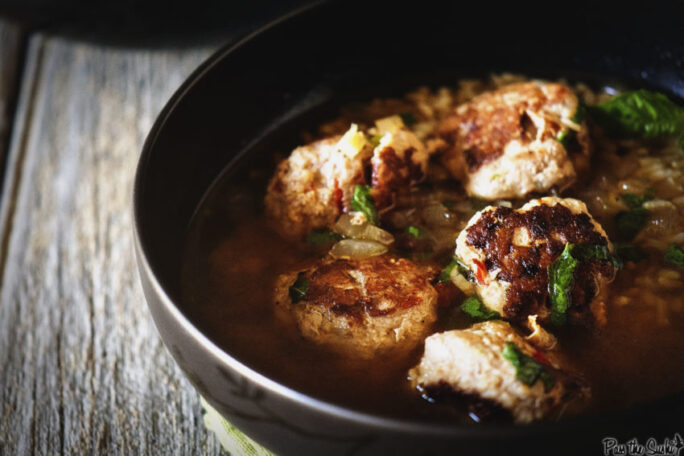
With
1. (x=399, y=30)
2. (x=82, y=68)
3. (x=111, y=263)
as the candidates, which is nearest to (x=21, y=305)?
(x=111, y=263)

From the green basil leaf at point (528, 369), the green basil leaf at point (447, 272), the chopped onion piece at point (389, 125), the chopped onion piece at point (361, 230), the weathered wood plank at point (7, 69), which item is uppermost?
the weathered wood plank at point (7, 69)

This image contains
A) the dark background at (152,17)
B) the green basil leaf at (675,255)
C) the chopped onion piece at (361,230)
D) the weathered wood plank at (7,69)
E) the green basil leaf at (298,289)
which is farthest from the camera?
the weathered wood plank at (7,69)

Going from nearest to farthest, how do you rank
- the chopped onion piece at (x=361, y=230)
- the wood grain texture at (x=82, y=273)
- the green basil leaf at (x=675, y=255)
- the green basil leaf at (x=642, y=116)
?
1. the green basil leaf at (x=675, y=255)
2. the chopped onion piece at (x=361, y=230)
3. the wood grain texture at (x=82, y=273)
4. the green basil leaf at (x=642, y=116)

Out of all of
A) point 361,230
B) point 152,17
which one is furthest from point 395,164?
point 152,17

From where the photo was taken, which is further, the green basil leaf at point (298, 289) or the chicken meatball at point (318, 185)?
the chicken meatball at point (318, 185)

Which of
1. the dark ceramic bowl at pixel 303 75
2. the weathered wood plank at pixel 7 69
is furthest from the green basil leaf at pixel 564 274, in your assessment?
the weathered wood plank at pixel 7 69

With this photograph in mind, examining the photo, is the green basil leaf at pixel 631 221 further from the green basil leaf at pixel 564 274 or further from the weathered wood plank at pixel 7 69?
the weathered wood plank at pixel 7 69

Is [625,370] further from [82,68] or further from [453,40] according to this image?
[82,68]
